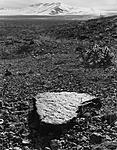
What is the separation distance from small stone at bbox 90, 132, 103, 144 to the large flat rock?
30.6 inches

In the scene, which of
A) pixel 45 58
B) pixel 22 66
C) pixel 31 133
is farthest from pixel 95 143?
pixel 45 58

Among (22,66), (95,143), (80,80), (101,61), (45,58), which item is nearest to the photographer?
(95,143)

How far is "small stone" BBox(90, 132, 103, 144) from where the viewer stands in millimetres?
7495

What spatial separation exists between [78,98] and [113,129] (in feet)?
5.12

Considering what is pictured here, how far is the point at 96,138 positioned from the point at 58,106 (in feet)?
4.91

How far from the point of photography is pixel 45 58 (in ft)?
60.8

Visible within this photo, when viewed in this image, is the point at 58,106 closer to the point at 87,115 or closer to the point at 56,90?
the point at 87,115

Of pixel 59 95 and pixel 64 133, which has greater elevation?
pixel 59 95

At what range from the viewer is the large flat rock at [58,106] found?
7969 millimetres

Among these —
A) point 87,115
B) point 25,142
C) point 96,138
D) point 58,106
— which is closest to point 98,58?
point 87,115

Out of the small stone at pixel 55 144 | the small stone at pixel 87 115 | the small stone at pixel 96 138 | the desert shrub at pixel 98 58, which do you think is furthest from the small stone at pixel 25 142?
the desert shrub at pixel 98 58

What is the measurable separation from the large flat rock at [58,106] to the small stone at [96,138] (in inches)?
30.6

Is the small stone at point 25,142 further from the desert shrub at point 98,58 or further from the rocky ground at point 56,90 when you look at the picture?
the desert shrub at point 98,58

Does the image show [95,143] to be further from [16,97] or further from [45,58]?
[45,58]
